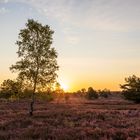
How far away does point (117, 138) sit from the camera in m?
21.3

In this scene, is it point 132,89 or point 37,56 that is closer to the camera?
point 37,56

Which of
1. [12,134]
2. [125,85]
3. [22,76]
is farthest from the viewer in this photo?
[125,85]

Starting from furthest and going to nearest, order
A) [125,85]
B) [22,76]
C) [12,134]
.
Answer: [125,85]
[22,76]
[12,134]

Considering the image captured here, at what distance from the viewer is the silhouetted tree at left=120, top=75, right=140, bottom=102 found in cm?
7936

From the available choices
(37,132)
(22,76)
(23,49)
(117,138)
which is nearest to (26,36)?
(23,49)

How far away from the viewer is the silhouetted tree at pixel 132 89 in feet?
260

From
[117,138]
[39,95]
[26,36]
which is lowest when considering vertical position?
[117,138]

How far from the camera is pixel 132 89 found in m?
79.9

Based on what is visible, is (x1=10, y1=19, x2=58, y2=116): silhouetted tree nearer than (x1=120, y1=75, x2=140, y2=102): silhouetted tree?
Yes

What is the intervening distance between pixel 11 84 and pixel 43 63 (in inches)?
188

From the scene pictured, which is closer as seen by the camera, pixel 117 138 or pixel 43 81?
pixel 117 138

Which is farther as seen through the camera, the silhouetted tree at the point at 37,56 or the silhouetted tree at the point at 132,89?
the silhouetted tree at the point at 132,89

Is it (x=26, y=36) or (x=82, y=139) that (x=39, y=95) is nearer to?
(x=26, y=36)

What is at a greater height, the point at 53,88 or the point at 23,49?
the point at 23,49
